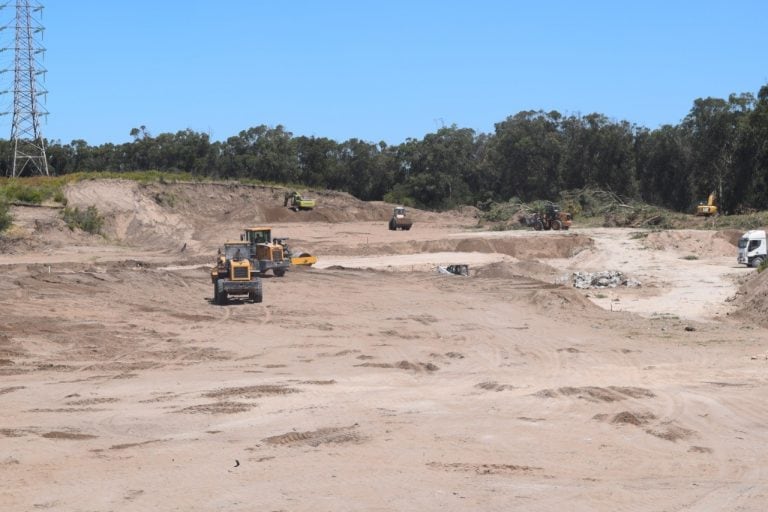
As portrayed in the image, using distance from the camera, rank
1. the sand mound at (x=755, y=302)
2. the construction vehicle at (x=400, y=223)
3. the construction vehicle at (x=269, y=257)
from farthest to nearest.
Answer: the construction vehicle at (x=400, y=223) → the construction vehicle at (x=269, y=257) → the sand mound at (x=755, y=302)

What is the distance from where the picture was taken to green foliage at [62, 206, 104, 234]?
5484 cm

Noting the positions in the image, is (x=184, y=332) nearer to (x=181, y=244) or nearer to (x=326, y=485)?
(x=326, y=485)

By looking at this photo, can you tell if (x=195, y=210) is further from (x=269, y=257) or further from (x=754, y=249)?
(x=754, y=249)

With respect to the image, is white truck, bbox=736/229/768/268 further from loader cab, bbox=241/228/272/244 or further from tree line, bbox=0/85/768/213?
tree line, bbox=0/85/768/213

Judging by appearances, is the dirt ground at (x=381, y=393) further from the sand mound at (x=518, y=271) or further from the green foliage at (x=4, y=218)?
the green foliage at (x=4, y=218)

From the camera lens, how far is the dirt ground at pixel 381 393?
8.73 metres

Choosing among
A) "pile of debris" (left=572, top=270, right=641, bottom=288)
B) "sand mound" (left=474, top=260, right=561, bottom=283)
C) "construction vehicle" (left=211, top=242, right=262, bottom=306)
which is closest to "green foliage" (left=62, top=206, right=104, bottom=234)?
"sand mound" (left=474, top=260, right=561, bottom=283)

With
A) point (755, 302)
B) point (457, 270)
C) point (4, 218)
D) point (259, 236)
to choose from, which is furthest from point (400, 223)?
point (755, 302)

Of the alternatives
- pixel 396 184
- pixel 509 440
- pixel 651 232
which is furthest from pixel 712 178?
pixel 509 440

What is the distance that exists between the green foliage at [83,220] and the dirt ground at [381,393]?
1909cm

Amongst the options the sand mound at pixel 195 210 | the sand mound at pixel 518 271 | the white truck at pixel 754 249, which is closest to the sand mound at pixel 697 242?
the white truck at pixel 754 249

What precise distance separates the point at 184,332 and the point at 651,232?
3522 centimetres

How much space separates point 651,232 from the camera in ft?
166

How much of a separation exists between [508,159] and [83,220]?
4883cm
